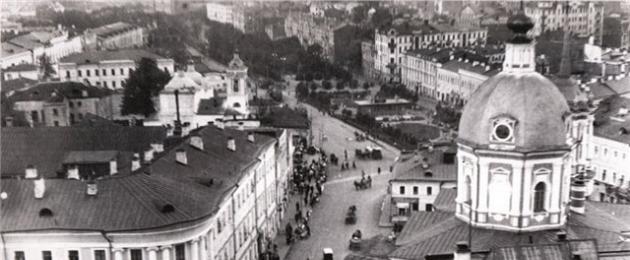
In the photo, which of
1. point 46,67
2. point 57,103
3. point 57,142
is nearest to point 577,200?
point 57,142

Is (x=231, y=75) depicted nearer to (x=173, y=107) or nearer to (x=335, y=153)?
(x=173, y=107)

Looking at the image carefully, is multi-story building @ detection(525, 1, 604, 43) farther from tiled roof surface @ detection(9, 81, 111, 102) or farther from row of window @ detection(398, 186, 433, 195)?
row of window @ detection(398, 186, 433, 195)

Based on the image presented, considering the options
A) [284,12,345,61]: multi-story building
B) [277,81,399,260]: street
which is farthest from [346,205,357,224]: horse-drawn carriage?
[284,12,345,61]: multi-story building

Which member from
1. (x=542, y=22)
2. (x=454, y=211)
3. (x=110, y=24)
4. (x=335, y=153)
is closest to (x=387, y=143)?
(x=335, y=153)

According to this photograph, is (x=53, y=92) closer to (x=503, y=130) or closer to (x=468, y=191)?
(x=468, y=191)

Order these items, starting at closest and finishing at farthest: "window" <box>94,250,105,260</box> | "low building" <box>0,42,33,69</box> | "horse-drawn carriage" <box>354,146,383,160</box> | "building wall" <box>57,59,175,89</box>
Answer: "window" <box>94,250,105,260</box>
"horse-drawn carriage" <box>354,146,383,160</box>
"low building" <box>0,42,33,69</box>
"building wall" <box>57,59,175,89</box>

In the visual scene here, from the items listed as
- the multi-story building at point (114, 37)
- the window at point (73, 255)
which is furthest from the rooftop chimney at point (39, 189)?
the multi-story building at point (114, 37)

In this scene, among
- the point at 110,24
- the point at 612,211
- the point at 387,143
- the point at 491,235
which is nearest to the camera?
the point at 491,235
